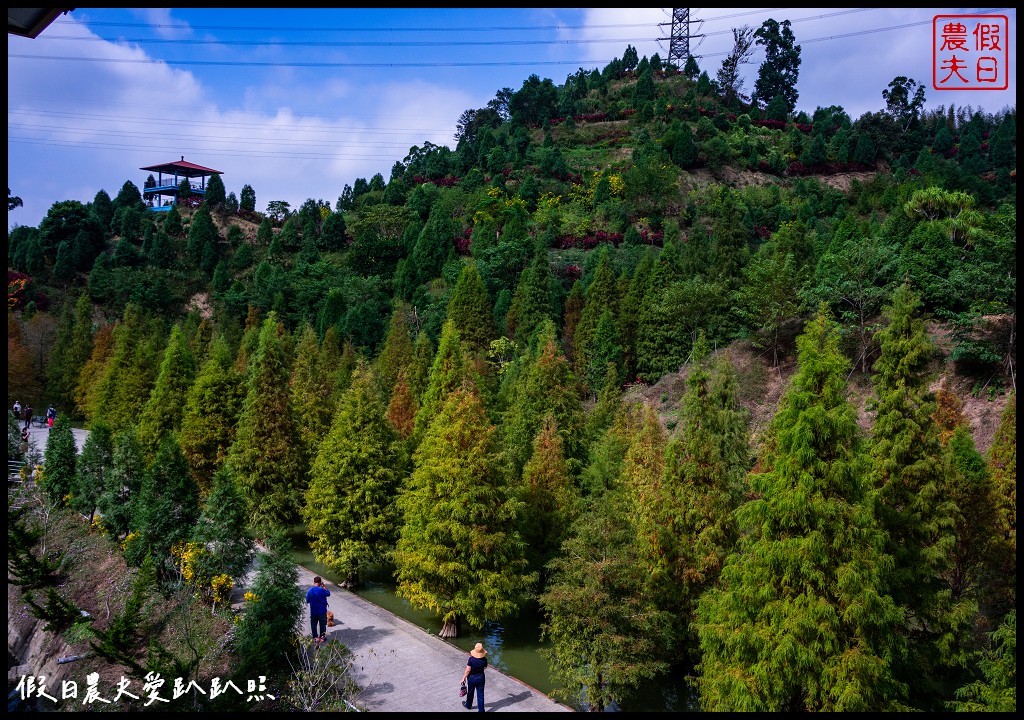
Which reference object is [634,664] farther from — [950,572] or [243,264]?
[243,264]

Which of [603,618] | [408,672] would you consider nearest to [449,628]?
[408,672]

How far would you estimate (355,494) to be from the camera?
17.7 meters

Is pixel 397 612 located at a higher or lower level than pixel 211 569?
lower

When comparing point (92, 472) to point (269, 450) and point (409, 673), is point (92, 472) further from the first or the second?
point (409, 673)

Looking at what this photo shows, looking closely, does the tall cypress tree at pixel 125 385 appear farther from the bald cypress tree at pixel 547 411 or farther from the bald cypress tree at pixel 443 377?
the bald cypress tree at pixel 547 411

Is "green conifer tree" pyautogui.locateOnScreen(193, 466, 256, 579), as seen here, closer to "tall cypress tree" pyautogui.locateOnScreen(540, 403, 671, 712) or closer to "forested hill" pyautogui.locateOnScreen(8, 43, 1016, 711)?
"forested hill" pyautogui.locateOnScreen(8, 43, 1016, 711)

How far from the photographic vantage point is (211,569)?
13.7 m

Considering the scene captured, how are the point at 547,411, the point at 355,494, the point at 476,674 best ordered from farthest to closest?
1. the point at 547,411
2. the point at 355,494
3. the point at 476,674

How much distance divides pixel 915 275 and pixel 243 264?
150 ft

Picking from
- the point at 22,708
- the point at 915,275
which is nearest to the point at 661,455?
the point at 22,708

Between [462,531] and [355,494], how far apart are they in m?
4.28

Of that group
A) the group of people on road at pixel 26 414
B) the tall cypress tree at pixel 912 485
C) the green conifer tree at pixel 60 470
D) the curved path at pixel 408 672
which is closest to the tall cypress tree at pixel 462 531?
the curved path at pixel 408 672

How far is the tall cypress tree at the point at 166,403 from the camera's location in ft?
78.6

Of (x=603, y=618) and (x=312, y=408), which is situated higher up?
(x=312, y=408)
